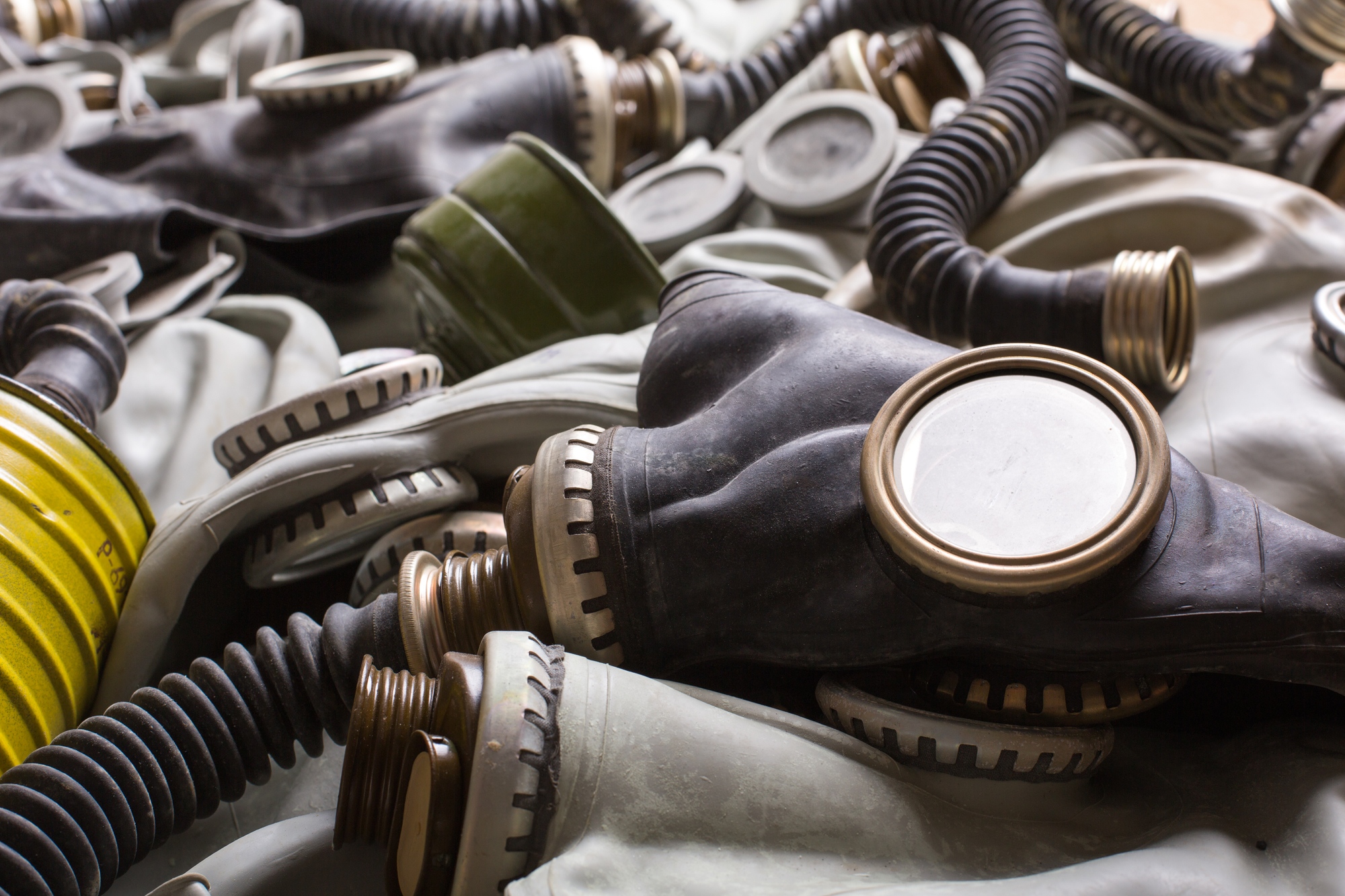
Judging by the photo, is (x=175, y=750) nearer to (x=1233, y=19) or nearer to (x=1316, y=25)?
(x=1316, y=25)

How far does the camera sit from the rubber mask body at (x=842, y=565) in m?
0.59

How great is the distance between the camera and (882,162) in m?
1.37

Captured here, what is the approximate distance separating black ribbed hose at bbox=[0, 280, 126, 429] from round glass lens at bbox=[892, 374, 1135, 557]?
2.68ft

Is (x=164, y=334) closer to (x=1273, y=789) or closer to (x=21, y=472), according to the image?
(x=21, y=472)

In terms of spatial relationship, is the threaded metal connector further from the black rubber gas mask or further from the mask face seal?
the mask face seal

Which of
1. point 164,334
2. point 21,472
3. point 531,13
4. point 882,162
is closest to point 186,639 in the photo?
point 21,472

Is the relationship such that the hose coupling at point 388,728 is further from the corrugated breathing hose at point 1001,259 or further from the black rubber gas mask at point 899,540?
the corrugated breathing hose at point 1001,259

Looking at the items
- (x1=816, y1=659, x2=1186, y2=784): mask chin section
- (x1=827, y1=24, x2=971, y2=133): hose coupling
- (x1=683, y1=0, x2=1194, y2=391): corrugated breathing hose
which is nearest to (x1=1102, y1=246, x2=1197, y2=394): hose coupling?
(x1=683, y1=0, x2=1194, y2=391): corrugated breathing hose

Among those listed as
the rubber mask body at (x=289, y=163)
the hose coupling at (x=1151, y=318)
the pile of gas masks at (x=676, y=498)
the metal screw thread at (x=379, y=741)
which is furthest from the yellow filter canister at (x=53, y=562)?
the hose coupling at (x=1151, y=318)

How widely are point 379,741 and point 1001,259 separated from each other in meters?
0.76

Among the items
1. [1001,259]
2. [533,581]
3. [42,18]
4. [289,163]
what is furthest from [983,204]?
[42,18]

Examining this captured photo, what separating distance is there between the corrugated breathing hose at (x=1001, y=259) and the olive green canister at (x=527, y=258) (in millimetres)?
279

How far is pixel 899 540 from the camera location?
0.60 metres

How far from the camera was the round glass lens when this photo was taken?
23.6 inches
